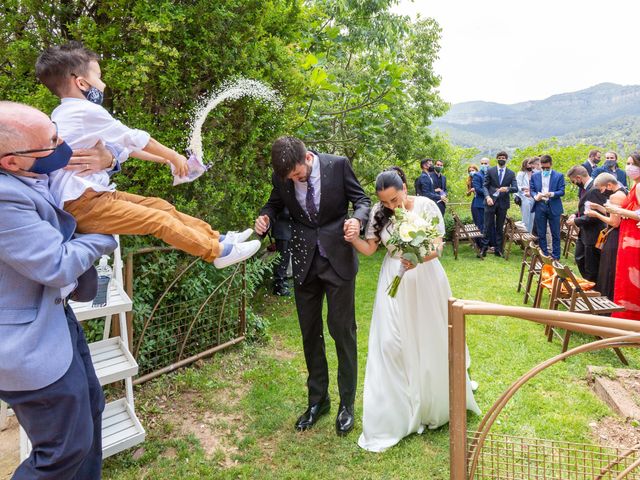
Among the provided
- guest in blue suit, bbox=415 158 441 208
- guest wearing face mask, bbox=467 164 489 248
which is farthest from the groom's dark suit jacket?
guest wearing face mask, bbox=467 164 489 248

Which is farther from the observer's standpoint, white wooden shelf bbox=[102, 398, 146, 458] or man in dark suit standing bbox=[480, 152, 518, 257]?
man in dark suit standing bbox=[480, 152, 518, 257]

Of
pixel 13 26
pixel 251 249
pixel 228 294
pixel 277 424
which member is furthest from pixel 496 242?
pixel 13 26

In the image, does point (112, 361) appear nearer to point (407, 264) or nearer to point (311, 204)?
point (311, 204)

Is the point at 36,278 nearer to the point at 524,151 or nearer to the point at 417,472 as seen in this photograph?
the point at 417,472

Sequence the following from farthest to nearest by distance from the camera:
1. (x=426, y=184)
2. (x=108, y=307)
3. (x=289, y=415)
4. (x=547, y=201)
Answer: (x=426, y=184), (x=547, y=201), (x=289, y=415), (x=108, y=307)

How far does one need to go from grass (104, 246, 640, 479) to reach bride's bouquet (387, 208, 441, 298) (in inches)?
56.9

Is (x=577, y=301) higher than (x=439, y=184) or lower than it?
lower

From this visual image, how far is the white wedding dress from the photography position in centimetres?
365

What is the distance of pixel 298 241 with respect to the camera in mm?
3596

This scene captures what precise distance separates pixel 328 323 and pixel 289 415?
3.61 feet

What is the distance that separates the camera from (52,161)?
1.87 metres

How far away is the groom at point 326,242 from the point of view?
11.4 feet

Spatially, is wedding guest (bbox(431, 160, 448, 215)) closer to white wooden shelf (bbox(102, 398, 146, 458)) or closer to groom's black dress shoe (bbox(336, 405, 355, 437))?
groom's black dress shoe (bbox(336, 405, 355, 437))

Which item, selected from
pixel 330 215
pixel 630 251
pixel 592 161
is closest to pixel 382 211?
pixel 330 215
